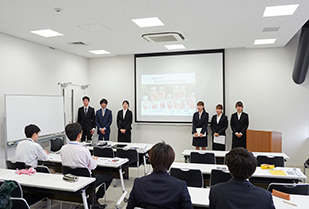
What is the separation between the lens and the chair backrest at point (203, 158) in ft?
13.3

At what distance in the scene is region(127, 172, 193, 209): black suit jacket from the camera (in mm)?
1757

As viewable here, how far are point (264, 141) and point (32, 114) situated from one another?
212 inches

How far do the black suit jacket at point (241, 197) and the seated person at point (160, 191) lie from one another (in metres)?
0.25

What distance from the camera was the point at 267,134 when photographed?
550 cm

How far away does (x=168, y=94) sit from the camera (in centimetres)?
736

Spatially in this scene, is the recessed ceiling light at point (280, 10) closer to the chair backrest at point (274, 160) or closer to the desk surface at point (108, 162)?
the chair backrest at point (274, 160)

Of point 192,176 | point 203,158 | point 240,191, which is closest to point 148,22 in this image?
point 203,158

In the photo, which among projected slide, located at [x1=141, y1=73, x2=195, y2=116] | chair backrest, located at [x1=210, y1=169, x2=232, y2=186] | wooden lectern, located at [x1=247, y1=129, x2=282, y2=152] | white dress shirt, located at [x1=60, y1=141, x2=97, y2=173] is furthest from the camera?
projected slide, located at [x1=141, y1=73, x2=195, y2=116]

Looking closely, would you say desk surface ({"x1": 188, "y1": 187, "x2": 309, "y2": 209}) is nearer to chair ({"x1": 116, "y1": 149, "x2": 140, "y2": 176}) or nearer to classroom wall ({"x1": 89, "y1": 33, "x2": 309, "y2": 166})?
chair ({"x1": 116, "y1": 149, "x2": 140, "y2": 176})

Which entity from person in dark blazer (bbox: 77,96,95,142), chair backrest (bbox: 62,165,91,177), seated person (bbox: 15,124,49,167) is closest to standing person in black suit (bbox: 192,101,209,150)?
person in dark blazer (bbox: 77,96,95,142)

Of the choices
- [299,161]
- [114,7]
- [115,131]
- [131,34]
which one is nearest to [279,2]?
[114,7]

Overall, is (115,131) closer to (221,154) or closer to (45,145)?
(45,145)

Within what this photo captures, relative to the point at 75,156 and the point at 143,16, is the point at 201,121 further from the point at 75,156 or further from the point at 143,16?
the point at 75,156

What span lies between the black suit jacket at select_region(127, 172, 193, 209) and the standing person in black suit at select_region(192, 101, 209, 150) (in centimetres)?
462
